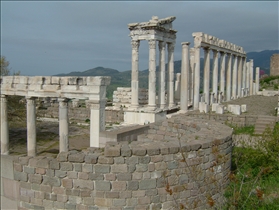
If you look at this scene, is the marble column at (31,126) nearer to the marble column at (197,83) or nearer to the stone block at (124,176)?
the stone block at (124,176)

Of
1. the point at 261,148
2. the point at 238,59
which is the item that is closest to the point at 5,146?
the point at 261,148

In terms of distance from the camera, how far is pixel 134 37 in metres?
22.1

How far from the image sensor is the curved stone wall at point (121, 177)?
7.91m

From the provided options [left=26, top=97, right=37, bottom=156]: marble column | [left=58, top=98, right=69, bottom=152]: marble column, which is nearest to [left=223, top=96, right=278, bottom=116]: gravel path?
[left=58, top=98, right=69, bottom=152]: marble column

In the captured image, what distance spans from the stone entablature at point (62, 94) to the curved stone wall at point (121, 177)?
16.1ft

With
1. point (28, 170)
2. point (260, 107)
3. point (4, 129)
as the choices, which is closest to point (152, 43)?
point (4, 129)

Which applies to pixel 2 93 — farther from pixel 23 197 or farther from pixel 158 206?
pixel 158 206

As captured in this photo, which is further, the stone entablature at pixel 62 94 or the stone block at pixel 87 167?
the stone entablature at pixel 62 94

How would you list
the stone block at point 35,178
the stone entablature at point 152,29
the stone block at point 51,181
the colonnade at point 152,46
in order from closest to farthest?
the stone block at point 51,181
the stone block at point 35,178
the stone entablature at point 152,29
the colonnade at point 152,46

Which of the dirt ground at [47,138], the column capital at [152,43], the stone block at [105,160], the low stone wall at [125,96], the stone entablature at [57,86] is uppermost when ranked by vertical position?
the column capital at [152,43]

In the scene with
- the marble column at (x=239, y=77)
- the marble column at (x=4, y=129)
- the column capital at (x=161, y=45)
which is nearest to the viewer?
the marble column at (x=4, y=129)

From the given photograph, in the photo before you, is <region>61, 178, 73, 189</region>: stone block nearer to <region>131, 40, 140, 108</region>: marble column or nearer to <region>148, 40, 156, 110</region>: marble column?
<region>148, 40, 156, 110</region>: marble column

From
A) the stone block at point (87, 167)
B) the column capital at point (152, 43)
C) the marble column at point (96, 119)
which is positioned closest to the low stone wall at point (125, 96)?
the column capital at point (152, 43)

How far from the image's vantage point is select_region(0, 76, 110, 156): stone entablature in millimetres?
13312
